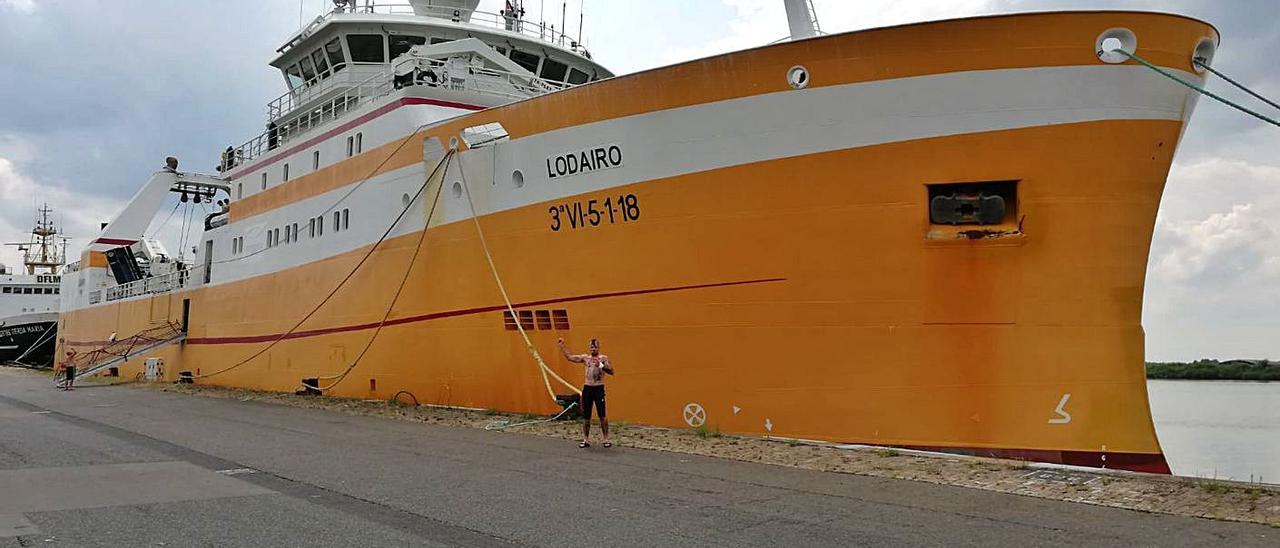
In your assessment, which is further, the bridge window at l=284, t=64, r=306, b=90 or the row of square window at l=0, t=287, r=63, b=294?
the row of square window at l=0, t=287, r=63, b=294

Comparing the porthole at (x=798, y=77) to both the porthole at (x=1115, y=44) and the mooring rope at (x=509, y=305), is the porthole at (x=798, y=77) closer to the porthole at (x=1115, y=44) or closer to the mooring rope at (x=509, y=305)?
the porthole at (x=1115, y=44)

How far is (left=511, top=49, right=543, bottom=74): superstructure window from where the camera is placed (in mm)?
15219

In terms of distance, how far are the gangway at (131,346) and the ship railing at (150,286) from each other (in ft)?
3.64

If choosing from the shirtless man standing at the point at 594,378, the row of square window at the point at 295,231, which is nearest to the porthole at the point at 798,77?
the shirtless man standing at the point at 594,378

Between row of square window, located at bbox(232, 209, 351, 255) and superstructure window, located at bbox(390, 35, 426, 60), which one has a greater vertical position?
superstructure window, located at bbox(390, 35, 426, 60)

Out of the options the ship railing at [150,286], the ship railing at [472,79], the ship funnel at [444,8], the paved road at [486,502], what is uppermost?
the ship funnel at [444,8]

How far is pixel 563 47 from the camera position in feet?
50.3

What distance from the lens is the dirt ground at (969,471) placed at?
5.03 meters

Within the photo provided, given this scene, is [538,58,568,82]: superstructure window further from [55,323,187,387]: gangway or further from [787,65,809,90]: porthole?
[55,323,187,387]: gangway

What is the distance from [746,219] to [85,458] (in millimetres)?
6376

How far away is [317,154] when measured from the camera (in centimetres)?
1457

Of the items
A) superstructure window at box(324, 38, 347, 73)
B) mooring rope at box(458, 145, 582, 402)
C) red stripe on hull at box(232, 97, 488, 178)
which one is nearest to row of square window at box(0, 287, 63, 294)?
red stripe on hull at box(232, 97, 488, 178)

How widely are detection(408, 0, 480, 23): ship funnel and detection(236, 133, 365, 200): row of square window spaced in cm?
350

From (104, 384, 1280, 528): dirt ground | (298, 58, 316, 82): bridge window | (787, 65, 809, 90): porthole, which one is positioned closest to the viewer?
(104, 384, 1280, 528): dirt ground
